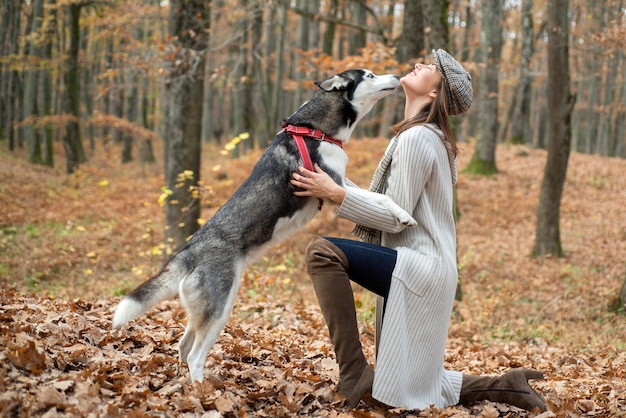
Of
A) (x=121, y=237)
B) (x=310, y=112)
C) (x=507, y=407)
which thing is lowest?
(x=121, y=237)

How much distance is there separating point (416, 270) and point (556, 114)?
8.11m

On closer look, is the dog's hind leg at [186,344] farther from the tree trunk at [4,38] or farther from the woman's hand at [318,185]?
the tree trunk at [4,38]

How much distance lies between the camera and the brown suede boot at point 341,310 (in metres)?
3.33

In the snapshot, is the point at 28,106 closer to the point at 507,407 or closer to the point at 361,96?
the point at 361,96

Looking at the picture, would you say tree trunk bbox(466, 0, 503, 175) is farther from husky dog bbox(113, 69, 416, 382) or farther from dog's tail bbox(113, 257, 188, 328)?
dog's tail bbox(113, 257, 188, 328)

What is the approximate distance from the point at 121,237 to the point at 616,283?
9469 mm

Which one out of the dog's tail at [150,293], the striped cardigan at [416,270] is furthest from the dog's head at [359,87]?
the dog's tail at [150,293]

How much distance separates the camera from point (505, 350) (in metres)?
6.04

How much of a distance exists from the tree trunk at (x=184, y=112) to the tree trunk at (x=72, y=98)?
1212cm

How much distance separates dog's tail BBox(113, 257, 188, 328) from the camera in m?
3.27

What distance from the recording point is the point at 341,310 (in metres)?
3.38

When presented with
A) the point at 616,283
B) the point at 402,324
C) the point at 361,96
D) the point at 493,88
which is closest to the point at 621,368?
the point at 402,324

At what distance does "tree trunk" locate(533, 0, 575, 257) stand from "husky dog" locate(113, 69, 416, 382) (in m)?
7.23

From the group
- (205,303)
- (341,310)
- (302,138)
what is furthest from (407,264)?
(205,303)
